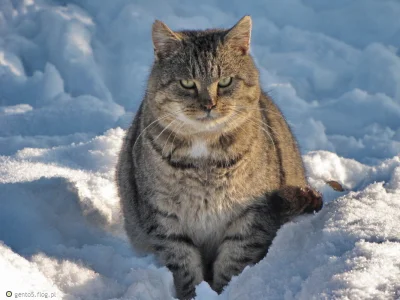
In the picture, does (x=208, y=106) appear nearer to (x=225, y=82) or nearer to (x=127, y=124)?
(x=225, y=82)

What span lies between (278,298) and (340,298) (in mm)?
309

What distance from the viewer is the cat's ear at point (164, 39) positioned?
3.11m

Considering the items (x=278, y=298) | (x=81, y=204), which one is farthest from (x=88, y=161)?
(x=278, y=298)

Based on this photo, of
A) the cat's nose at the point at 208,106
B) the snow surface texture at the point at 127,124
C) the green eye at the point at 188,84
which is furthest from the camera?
the green eye at the point at 188,84

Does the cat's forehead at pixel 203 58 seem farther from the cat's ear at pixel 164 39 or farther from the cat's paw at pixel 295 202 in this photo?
the cat's paw at pixel 295 202

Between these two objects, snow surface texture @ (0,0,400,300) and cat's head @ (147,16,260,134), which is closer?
snow surface texture @ (0,0,400,300)

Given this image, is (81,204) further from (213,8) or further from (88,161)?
(213,8)

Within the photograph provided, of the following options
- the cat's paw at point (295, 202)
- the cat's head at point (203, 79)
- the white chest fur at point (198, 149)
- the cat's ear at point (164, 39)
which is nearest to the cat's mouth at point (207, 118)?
the cat's head at point (203, 79)

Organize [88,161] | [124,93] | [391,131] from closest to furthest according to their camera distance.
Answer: [88,161], [391,131], [124,93]

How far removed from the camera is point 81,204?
3.54 metres

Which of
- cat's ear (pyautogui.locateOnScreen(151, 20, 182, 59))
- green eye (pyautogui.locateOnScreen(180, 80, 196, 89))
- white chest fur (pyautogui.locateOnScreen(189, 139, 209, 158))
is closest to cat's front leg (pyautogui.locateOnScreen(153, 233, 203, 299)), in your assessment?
white chest fur (pyautogui.locateOnScreen(189, 139, 209, 158))

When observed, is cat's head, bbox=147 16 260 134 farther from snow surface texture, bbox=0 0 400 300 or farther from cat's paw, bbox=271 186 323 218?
snow surface texture, bbox=0 0 400 300

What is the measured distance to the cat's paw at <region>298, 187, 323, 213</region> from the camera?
3025 millimetres

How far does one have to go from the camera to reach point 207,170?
3.02 m
